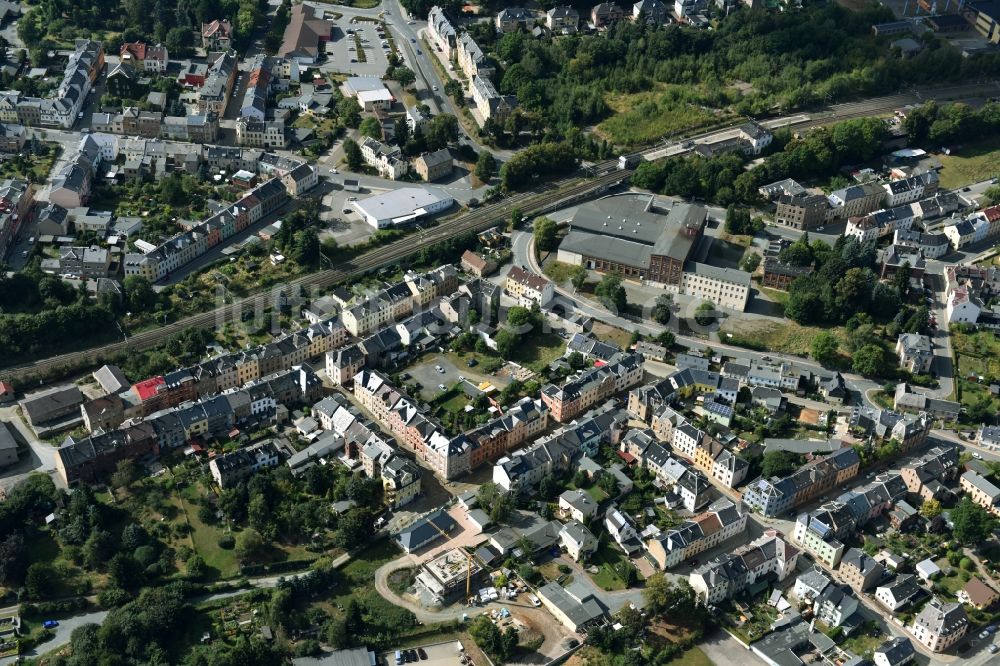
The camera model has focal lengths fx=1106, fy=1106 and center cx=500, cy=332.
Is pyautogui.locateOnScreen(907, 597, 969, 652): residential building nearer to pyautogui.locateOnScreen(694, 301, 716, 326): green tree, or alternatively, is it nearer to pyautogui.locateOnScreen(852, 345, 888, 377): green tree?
pyautogui.locateOnScreen(852, 345, 888, 377): green tree

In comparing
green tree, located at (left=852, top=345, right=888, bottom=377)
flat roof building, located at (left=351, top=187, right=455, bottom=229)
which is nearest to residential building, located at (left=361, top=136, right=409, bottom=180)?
flat roof building, located at (left=351, top=187, right=455, bottom=229)

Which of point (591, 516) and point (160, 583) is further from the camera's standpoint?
point (591, 516)

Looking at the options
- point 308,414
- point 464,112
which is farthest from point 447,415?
point 464,112

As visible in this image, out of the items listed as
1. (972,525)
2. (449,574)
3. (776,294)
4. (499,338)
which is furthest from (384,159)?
(972,525)

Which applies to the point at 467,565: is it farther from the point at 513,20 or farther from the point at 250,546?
the point at 513,20

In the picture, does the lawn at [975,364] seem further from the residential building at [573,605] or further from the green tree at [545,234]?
the residential building at [573,605]

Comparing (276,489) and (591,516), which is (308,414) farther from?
(591,516)
